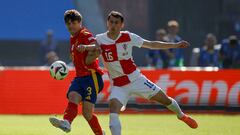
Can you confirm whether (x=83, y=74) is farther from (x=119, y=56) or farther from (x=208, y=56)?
(x=208, y=56)

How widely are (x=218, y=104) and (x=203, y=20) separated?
34.3 ft

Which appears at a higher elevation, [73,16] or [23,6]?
[73,16]

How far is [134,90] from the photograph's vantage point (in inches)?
533

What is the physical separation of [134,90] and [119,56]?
627 mm

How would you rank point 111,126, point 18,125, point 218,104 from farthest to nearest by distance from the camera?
point 218,104
point 18,125
point 111,126

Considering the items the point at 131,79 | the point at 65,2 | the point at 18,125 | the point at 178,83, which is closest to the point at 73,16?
the point at 131,79

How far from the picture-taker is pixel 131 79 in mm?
13508

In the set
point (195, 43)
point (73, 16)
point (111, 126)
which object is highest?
point (73, 16)

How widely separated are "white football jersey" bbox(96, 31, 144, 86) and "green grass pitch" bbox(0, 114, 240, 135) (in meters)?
2.37

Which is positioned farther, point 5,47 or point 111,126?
point 5,47

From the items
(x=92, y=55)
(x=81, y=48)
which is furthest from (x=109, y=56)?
(x=81, y=48)

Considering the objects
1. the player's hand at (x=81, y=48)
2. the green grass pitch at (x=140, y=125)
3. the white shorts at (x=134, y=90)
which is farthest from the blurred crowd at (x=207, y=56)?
the player's hand at (x=81, y=48)

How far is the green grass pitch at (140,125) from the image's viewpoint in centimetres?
1583

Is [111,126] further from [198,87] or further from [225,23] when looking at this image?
[225,23]
